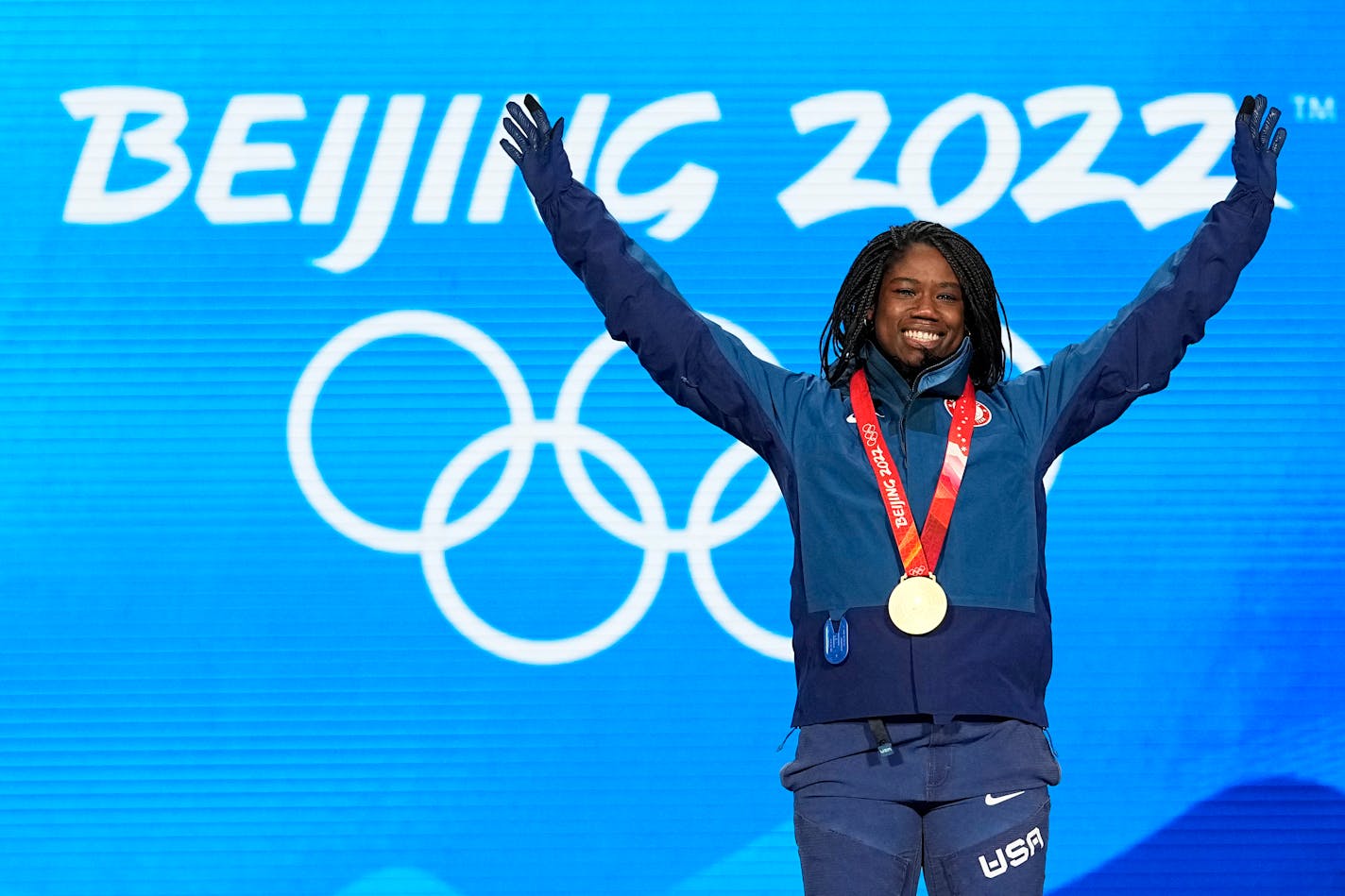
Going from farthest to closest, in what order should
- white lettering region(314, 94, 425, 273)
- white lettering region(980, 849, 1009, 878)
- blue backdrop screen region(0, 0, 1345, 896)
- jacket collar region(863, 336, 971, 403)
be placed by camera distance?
white lettering region(314, 94, 425, 273) → blue backdrop screen region(0, 0, 1345, 896) → jacket collar region(863, 336, 971, 403) → white lettering region(980, 849, 1009, 878)

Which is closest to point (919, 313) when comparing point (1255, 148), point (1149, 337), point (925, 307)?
point (925, 307)

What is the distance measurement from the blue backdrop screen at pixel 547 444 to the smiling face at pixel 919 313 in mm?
1413

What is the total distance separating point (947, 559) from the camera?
171cm

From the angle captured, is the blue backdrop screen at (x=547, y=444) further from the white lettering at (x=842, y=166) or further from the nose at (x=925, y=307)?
the nose at (x=925, y=307)

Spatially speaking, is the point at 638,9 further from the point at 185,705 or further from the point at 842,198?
the point at 185,705

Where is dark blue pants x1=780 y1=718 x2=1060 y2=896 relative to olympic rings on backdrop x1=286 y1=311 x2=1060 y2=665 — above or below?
below

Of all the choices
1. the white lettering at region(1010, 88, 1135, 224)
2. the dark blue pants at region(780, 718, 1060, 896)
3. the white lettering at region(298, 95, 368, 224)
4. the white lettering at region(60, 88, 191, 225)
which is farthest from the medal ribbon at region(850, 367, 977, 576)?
the white lettering at region(60, 88, 191, 225)

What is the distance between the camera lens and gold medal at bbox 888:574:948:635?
1.67 m

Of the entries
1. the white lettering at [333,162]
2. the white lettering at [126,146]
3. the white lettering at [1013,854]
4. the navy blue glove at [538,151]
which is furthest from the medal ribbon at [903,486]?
the white lettering at [126,146]

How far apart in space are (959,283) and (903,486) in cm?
27

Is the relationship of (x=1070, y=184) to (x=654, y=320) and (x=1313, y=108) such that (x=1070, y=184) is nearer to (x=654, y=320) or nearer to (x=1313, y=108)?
(x=1313, y=108)

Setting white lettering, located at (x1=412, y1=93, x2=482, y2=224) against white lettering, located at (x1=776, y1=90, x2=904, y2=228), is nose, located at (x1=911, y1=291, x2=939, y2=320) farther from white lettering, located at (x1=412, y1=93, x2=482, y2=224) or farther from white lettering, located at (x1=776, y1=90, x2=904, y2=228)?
white lettering, located at (x1=412, y1=93, x2=482, y2=224)

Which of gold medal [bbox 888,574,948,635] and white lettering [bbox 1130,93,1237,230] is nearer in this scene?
gold medal [bbox 888,574,948,635]

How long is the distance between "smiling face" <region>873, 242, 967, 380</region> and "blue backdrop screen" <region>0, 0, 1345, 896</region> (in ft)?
4.64
